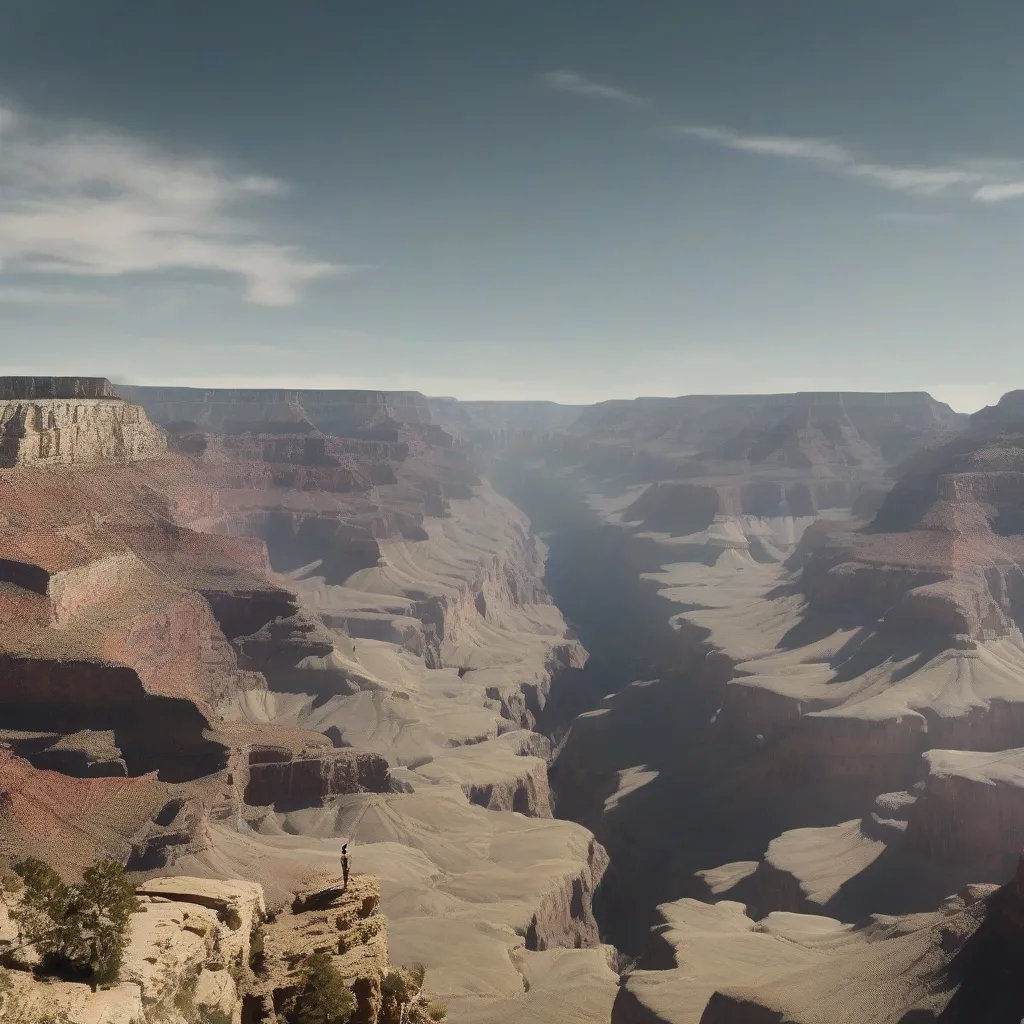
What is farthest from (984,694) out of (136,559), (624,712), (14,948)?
(14,948)

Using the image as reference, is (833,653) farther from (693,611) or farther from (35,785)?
(35,785)

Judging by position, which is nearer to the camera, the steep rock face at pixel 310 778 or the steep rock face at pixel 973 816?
the steep rock face at pixel 973 816

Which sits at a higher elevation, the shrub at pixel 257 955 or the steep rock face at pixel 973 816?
the shrub at pixel 257 955

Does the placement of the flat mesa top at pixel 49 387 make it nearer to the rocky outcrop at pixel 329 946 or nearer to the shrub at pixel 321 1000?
the rocky outcrop at pixel 329 946

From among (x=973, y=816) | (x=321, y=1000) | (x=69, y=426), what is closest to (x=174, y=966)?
(x=321, y=1000)

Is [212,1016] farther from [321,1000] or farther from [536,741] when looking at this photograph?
[536,741]

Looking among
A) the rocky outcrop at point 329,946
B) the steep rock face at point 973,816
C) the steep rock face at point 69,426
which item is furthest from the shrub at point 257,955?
the steep rock face at point 69,426
